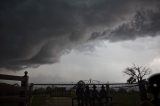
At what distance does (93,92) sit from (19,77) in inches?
235

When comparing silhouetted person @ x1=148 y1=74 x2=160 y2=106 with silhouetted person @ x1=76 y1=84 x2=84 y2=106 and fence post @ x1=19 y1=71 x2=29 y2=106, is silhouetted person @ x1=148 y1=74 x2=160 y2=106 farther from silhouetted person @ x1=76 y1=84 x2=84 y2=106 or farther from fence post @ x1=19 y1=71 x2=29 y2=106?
silhouetted person @ x1=76 y1=84 x2=84 y2=106


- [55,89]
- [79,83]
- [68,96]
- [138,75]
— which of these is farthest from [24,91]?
[138,75]

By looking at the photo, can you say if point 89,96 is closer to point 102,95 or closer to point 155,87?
point 102,95

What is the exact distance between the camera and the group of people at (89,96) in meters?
12.6

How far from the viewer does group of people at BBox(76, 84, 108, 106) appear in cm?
1258

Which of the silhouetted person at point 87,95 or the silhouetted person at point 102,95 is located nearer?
the silhouetted person at point 87,95

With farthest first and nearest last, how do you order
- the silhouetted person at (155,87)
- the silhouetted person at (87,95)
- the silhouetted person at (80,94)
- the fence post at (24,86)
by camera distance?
the silhouetted person at (87,95) → the silhouetted person at (80,94) → the fence post at (24,86) → the silhouetted person at (155,87)

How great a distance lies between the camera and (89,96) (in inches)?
504

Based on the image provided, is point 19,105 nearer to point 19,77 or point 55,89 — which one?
point 19,77

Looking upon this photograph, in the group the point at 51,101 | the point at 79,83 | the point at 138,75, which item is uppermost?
the point at 138,75

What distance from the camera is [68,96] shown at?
58.4 ft

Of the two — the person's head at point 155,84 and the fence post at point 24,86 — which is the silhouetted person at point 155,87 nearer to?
the person's head at point 155,84

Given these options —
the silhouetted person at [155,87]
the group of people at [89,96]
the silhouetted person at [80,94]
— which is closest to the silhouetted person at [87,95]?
the group of people at [89,96]

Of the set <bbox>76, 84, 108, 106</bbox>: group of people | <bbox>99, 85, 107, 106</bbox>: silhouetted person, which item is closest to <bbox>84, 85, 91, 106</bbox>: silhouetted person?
<bbox>76, 84, 108, 106</bbox>: group of people
